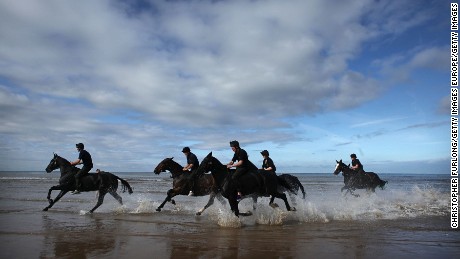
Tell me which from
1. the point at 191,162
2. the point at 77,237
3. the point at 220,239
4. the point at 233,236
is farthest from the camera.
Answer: the point at 191,162

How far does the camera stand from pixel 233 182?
9.42 metres

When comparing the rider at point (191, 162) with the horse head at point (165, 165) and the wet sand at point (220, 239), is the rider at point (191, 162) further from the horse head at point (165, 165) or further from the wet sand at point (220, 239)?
the wet sand at point (220, 239)

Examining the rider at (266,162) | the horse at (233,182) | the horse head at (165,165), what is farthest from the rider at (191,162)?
the rider at (266,162)

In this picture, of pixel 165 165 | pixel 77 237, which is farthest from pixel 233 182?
pixel 77 237

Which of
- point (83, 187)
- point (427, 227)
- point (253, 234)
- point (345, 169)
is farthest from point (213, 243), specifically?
point (345, 169)

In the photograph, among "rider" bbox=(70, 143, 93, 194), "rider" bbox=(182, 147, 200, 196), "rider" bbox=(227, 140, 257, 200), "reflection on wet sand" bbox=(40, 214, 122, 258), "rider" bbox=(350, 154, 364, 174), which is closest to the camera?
"reflection on wet sand" bbox=(40, 214, 122, 258)

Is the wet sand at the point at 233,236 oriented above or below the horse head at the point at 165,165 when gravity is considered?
below

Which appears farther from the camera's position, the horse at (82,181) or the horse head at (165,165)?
the horse at (82,181)

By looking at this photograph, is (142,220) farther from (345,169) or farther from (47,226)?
(345,169)

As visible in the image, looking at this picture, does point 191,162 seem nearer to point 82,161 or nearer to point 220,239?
point 82,161

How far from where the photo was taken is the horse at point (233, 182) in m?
9.36

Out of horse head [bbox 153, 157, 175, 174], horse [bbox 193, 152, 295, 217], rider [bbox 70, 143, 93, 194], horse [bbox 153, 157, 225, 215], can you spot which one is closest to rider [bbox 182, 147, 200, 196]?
horse [bbox 153, 157, 225, 215]

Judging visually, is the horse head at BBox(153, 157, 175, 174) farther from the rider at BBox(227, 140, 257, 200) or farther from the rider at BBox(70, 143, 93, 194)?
the rider at BBox(227, 140, 257, 200)

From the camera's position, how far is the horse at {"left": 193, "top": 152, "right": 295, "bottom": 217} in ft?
30.7
